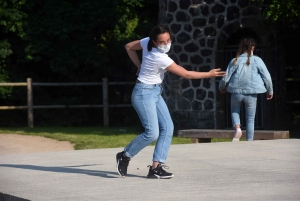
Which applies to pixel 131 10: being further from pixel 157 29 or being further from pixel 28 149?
pixel 157 29

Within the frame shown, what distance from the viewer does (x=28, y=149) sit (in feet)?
47.9

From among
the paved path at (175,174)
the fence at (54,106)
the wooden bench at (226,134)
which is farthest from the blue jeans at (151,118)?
the fence at (54,106)

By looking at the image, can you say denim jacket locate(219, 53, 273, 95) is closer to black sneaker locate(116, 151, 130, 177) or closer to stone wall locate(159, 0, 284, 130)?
black sneaker locate(116, 151, 130, 177)

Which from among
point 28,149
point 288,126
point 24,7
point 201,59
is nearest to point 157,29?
point 28,149

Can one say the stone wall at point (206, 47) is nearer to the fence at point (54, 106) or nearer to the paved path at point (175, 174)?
the fence at point (54, 106)

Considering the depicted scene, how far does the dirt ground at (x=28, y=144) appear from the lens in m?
14.4

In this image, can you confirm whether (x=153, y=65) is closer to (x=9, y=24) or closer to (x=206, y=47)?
(x=206, y=47)

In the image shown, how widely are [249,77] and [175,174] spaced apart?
3.70 meters

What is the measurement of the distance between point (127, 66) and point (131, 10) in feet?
5.22

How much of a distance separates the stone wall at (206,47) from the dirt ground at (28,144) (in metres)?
3.58

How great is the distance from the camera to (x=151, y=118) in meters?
8.31

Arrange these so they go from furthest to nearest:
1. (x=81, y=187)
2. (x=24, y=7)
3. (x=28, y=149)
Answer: (x=24, y=7) < (x=28, y=149) < (x=81, y=187)

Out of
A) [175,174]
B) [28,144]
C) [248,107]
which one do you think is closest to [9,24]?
[28,144]

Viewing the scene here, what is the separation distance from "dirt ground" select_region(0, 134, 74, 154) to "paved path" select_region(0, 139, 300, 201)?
307 centimetres
